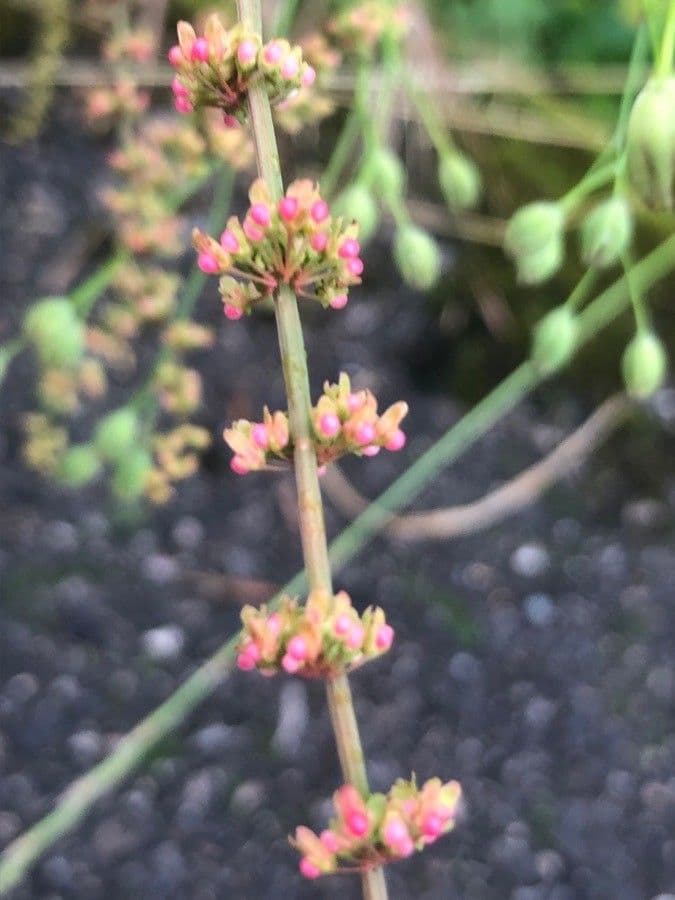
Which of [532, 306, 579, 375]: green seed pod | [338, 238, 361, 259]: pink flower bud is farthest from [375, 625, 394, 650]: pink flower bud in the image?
[532, 306, 579, 375]: green seed pod

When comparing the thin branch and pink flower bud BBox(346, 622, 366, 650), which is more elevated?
the thin branch

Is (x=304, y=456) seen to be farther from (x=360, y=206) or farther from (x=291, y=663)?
(x=360, y=206)

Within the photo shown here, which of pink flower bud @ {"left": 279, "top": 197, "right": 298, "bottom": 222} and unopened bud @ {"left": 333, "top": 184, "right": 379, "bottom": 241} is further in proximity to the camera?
unopened bud @ {"left": 333, "top": 184, "right": 379, "bottom": 241}

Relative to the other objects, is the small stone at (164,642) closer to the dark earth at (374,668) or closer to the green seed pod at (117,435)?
the dark earth at (374,668)

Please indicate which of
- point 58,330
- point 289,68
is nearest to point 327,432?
point 289,68

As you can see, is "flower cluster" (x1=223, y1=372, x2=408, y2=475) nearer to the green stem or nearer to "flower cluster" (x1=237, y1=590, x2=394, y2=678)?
"flower cluster" (x1=237, y1=590, x2=394, y2=678)

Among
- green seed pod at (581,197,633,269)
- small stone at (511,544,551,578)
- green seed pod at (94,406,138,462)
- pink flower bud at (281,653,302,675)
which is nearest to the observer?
pink flower bud at (281,653,302,675)

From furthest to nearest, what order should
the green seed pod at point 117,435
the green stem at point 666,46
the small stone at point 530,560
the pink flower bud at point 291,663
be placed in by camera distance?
1. the small stone at point 530,560
2. the green seed pod at point 117,435
3. the green stem at point 666,46
4. the pink flower bud at point 291,663

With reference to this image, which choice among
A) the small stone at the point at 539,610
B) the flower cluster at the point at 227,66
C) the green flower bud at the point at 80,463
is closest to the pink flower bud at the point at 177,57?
the flower cluster at the point at 227,66
